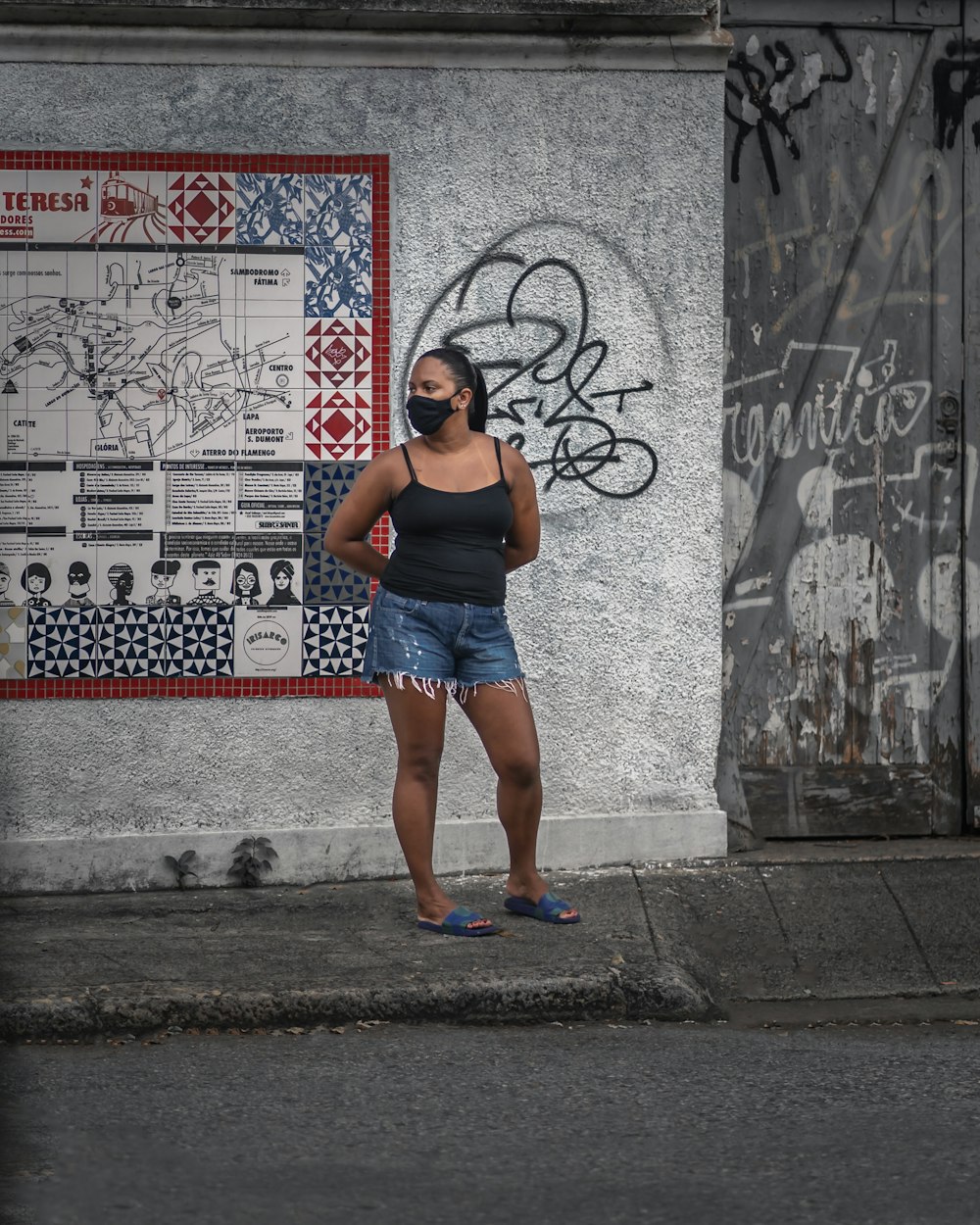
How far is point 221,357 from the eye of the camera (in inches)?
247

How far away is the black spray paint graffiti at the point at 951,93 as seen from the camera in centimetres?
641

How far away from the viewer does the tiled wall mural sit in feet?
20.4

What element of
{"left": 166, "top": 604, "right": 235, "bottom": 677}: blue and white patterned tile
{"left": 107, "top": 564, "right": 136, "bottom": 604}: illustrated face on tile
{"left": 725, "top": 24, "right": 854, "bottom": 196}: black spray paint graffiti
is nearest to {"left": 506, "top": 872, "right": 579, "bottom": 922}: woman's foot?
{"left": 166, "top": 604, "right": 235, "bottom": 677}: blue and white patterned tile

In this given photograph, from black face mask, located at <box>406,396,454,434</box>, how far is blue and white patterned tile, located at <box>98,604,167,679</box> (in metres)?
1.49

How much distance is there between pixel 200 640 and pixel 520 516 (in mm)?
1444

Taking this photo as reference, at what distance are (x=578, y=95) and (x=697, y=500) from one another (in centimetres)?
156

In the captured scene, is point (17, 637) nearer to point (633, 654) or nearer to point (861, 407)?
point (633, 654)

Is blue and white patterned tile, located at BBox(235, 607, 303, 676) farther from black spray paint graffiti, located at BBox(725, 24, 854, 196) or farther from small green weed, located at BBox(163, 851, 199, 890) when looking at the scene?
black spray paint graffiti, located at BBox(725, 24, 854, 196)

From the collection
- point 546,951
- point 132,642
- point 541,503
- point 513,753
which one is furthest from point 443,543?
point 132,642

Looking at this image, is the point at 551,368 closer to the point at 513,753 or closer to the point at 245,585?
the point at 245,585

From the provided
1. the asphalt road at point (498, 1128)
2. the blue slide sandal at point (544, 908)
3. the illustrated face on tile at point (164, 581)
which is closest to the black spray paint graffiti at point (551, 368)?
the illustrated face on tile at point (164, 581)

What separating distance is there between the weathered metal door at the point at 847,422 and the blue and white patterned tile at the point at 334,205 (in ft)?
4.54

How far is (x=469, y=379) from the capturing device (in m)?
5.46

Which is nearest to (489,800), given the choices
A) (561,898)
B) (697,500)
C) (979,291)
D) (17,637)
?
(561,898)
